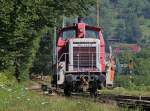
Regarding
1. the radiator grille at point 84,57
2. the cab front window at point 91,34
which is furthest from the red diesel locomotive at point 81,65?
the cab front window at point 91,34

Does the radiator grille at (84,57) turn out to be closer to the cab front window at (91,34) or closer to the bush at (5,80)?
the cab front window at (91,34)

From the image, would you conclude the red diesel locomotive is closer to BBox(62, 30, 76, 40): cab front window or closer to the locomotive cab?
the locomotive cab

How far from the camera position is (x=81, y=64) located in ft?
82.2

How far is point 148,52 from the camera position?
594 feet

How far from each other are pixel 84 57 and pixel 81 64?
383 mm

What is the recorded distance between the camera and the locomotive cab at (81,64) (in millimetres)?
24406

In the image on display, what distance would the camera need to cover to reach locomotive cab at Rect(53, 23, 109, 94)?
24406 millimetres

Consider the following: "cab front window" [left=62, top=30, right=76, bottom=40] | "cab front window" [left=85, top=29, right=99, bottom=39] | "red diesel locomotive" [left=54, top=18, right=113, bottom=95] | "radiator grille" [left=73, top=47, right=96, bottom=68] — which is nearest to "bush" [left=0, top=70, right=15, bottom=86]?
"cab front window" [left=62, top=30, right=76, bottom=40]

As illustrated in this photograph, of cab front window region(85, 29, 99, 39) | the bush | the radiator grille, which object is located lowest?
the bush

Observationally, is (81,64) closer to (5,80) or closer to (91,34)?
(91,34)

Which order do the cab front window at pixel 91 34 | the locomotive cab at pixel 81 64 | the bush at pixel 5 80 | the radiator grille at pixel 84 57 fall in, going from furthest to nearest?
1. the bush at pixel 5 80
2. the cab front window at pixel 91 34
3. the radiator grille at pixel 84 57
4. the locomotive cab at pixel 81 64

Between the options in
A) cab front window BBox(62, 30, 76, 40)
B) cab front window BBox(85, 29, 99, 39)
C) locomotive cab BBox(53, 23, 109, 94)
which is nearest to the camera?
locomotive cab BBox(53, 23, 109, 94)

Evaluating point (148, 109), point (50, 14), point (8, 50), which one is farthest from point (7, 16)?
point (148, 109)

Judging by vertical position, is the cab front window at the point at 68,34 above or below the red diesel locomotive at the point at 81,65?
above
